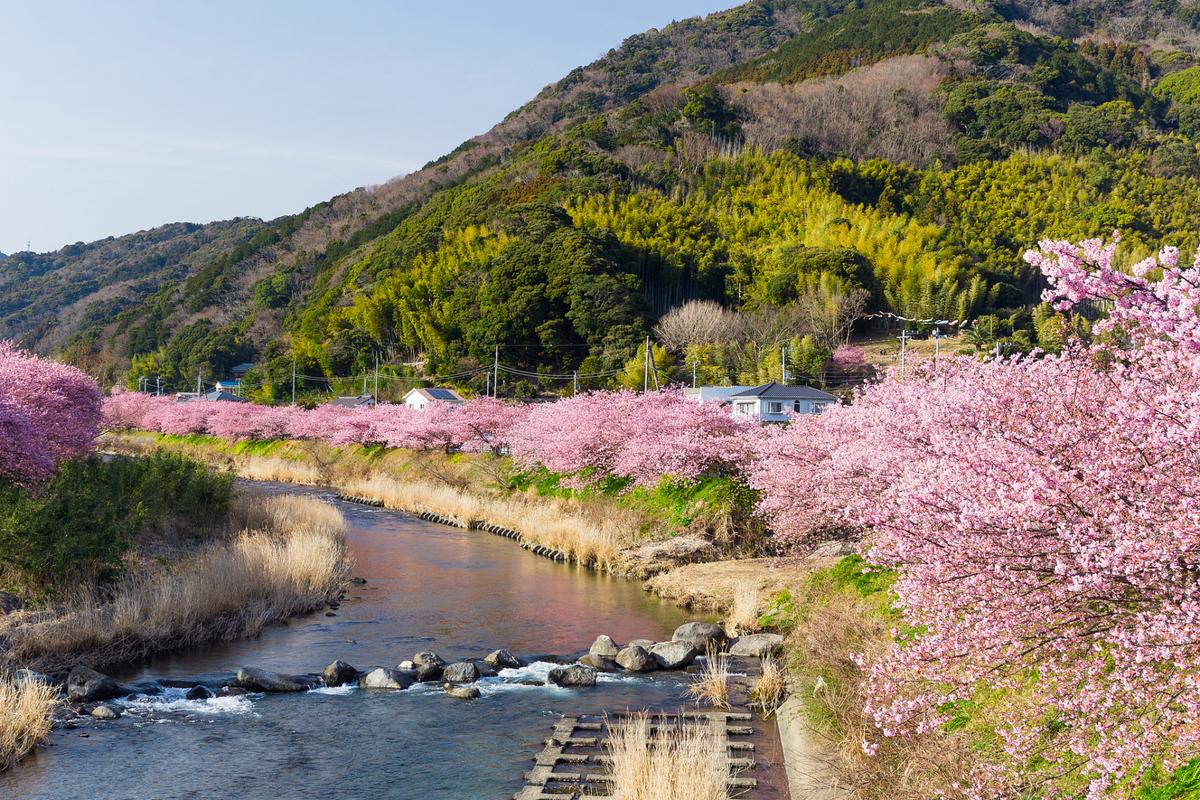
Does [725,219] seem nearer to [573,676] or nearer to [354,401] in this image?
[354,401]

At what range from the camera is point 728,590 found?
2252cm

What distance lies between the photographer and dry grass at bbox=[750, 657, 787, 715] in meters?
14.9

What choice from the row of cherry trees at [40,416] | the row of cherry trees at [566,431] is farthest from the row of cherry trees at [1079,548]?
the row of cherry trees at [40,416]

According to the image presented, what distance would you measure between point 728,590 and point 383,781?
38.9 feet

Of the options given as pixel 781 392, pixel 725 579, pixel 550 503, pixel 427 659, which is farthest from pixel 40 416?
pixel 781 392

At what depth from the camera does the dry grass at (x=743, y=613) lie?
19766mm

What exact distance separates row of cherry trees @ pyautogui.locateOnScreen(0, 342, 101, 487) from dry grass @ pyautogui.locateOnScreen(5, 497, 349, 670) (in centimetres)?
461

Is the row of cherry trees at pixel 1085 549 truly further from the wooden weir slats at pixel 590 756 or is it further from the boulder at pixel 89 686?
the boulder at pixel 89 686

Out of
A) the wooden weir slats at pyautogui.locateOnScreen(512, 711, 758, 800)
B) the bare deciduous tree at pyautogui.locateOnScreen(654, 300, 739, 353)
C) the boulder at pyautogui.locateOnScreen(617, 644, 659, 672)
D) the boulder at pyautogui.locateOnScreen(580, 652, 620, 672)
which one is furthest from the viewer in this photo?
the bare deciduous tree at pyautogui.locateOnScreen(654, 300, 739, 353)

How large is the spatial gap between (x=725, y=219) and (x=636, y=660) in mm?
101554

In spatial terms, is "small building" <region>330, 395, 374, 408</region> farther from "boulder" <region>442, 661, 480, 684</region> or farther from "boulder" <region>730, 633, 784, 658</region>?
"boulder" <region>730, 633, 784, 658</region>

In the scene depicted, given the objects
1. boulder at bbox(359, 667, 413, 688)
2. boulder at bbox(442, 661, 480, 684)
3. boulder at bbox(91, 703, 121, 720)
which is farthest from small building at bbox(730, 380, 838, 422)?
boulder at bbox(91, 703, 121, 720)

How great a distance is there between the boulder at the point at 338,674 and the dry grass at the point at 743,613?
787 centimetres

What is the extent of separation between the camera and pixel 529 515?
35188 millimetres
